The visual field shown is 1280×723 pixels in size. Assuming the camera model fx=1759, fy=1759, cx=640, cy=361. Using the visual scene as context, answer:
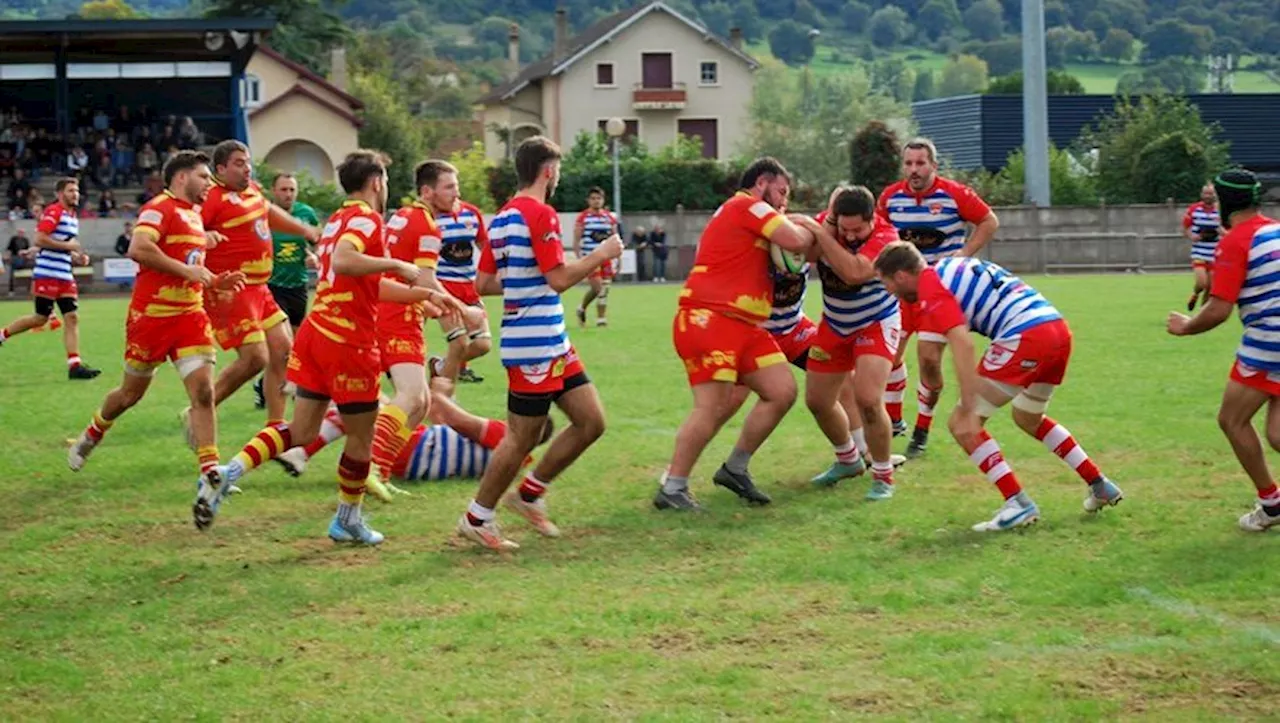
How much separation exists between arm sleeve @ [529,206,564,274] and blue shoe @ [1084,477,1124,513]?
123 inches

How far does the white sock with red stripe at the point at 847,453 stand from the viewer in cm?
1098

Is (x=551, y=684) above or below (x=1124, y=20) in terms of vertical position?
below

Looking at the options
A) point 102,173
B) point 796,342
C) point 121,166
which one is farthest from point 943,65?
point 796,342

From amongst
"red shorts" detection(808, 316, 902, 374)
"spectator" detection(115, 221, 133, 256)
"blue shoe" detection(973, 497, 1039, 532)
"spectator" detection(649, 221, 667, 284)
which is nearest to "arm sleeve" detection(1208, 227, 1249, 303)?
"blue shoe" detection(973, 497, 1039, 532)

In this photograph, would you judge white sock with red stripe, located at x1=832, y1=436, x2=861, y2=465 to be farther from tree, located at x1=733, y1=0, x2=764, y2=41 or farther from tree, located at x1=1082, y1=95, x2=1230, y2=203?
tree, located at x1=733, y1=0, x2=764, y2=41

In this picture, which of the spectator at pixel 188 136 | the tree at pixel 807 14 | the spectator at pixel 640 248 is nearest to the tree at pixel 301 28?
the spectator at pixel 188 136

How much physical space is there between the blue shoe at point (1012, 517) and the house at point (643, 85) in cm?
7344

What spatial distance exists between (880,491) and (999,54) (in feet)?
565

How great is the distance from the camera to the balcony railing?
82625 mm

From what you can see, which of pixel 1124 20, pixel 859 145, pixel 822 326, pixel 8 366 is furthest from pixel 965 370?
pixel 1124 20

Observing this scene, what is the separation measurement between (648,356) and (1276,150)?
199 feet

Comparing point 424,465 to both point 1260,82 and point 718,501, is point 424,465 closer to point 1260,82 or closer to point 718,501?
point 718,501

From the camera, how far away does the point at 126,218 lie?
157 feet

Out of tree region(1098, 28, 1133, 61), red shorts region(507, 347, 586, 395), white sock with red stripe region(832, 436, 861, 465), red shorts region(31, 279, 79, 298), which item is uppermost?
tree region(1098, 28, 1133, 61)
